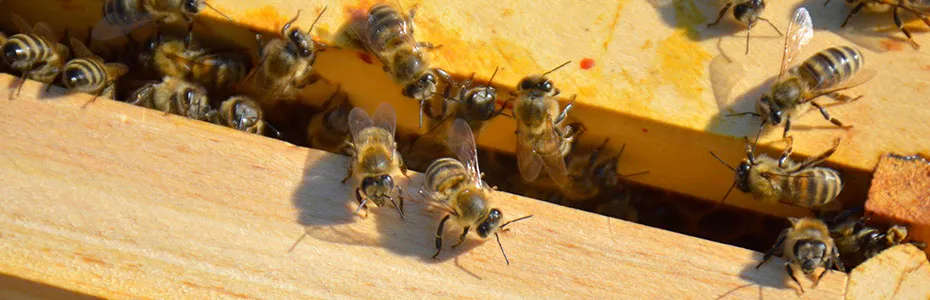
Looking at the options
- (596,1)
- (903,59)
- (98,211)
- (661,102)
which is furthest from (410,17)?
(903,59)

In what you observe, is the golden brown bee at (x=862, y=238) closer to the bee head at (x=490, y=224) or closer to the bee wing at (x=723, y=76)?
the bee wing at (x=723, y=76)

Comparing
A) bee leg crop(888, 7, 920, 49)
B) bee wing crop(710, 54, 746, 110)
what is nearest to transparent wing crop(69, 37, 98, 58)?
bee wing crop(710, 54, 746, 110)

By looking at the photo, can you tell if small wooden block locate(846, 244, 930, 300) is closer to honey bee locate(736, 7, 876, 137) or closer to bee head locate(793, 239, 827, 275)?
bee head locate(793, 239, 827, 275)

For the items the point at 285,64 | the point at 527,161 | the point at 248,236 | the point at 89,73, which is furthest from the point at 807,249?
the point at 89,73

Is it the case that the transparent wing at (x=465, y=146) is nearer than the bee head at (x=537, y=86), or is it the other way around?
the bee head at (x=537, y=86)

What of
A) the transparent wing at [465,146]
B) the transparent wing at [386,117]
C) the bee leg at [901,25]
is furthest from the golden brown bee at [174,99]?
the bee leg at [901,25]

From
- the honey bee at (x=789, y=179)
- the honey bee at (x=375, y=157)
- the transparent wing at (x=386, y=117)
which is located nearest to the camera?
the honey bee at (x=375, y=157)
